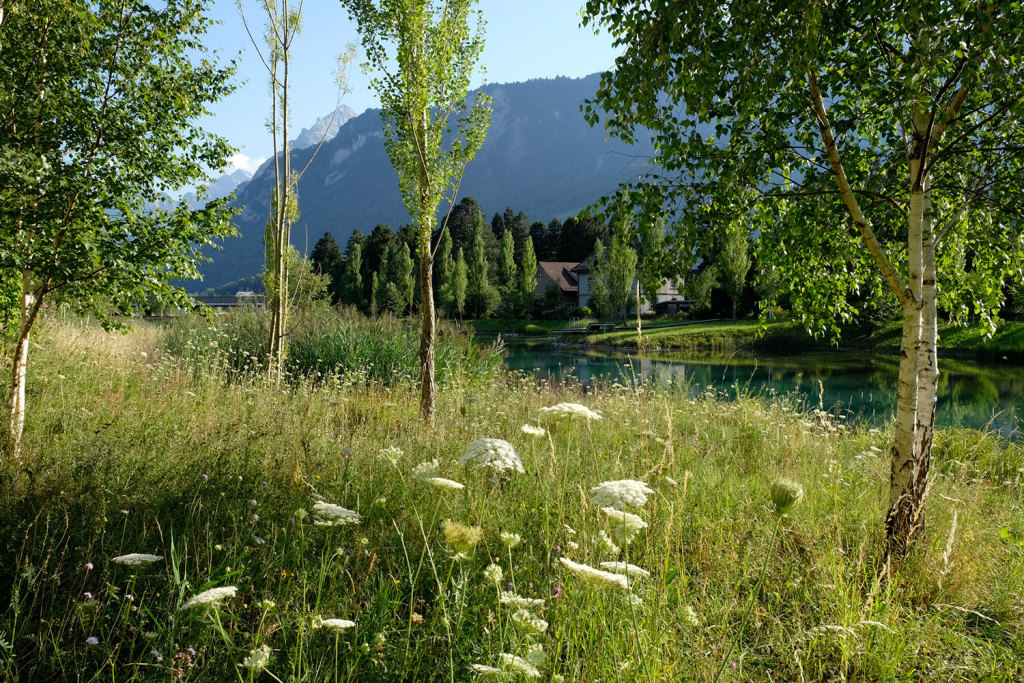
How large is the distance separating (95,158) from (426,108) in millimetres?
3396

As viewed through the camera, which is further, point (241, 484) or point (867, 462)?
point (867, 462)

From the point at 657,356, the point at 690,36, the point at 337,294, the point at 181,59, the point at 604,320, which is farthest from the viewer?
the point at 337,294

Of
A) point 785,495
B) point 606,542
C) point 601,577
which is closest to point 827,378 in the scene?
point 606,542

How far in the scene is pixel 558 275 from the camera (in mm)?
68188

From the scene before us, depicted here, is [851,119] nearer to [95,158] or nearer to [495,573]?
[495,573]

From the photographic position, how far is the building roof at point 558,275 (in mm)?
66000

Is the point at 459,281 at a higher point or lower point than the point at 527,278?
lower

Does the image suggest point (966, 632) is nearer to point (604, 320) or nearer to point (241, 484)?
point (241, 484)

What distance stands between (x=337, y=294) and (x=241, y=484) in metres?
58.1

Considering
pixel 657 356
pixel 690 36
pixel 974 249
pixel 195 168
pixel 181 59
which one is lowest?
pixel 657 356

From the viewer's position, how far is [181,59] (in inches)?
188

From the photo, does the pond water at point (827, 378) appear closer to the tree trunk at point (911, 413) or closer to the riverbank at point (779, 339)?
the riverbank at point (779, 339)

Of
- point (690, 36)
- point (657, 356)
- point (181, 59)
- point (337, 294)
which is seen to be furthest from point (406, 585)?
point (337, 294)

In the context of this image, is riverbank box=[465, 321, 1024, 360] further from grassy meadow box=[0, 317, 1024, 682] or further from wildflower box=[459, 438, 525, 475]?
wildflower box=[459, 438, 525, 475]
